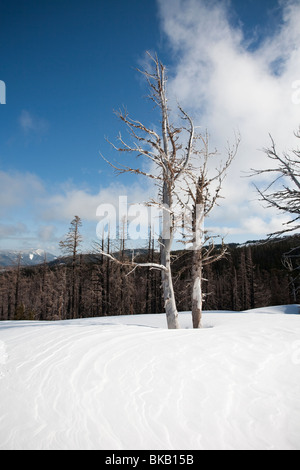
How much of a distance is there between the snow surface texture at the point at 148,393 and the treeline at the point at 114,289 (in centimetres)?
668

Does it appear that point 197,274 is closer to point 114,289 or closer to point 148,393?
point 148,393

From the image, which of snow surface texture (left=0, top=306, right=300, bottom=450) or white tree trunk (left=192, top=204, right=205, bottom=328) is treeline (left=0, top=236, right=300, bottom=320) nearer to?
white tree trunk (left=192, top=204, right=205, bottom=328)

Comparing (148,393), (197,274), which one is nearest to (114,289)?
(197,274)

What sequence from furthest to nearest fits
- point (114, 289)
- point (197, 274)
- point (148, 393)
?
point (114, 289), point (197, 274), point (148, 393)

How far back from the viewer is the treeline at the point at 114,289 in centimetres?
2205

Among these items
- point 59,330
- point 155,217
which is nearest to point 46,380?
point 59,330

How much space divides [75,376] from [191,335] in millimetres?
2079

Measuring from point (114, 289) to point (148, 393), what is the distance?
81.7 feet

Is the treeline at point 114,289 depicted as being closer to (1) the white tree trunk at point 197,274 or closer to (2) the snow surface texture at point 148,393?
(1) the white tree trunk at point 197,274

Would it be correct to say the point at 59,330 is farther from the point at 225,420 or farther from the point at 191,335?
the point at 225,420

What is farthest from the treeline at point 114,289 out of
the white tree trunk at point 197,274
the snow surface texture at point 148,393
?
the snow surface texture at point 148,393

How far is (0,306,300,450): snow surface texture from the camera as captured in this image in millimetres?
Answer: 1742

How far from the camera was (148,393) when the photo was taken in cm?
222

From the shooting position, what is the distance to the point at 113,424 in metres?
1.84
